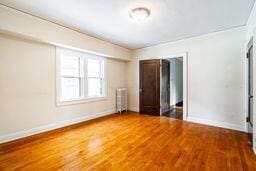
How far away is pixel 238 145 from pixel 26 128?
439 centimetres

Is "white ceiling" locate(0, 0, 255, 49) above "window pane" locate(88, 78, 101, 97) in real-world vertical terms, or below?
above

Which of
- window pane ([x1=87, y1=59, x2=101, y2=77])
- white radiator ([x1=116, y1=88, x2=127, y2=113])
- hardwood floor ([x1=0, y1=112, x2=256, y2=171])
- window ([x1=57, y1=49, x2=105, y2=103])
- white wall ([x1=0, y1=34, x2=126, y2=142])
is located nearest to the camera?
hardwood floor ([x1=0, y1=112, x2=256, y2=171])

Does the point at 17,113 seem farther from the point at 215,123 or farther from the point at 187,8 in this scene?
the point at 215,123

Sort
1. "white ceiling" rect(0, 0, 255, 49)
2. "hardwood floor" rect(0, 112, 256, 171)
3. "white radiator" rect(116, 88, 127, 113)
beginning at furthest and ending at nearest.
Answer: "white radiator" rect(116, 88, 127, 113)
"white ceiling" rect(0, 0, 255, 49)
"hardwood floor" rect(0, 112, 256, 171)

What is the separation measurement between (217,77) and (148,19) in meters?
2.46

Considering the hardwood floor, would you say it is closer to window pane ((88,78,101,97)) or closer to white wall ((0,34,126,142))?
white wall ((0,34,126,142))

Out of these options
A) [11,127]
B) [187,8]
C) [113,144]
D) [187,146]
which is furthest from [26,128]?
[187,8]

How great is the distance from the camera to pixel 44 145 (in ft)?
9.21

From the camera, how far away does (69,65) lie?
168 inches

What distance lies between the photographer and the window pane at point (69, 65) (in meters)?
4.08

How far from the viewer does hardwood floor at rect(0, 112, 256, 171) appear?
214cm

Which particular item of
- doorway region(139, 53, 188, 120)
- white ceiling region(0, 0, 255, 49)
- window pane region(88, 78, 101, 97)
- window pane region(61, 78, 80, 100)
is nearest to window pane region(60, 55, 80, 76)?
window pane region(61, 78, 80, 100)

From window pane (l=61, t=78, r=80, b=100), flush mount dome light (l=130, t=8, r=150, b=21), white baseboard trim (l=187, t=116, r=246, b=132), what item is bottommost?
white baseboard trim (l=187, t=116, r=246, b=132)

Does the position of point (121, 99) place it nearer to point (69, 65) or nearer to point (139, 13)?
point (69, 65)
